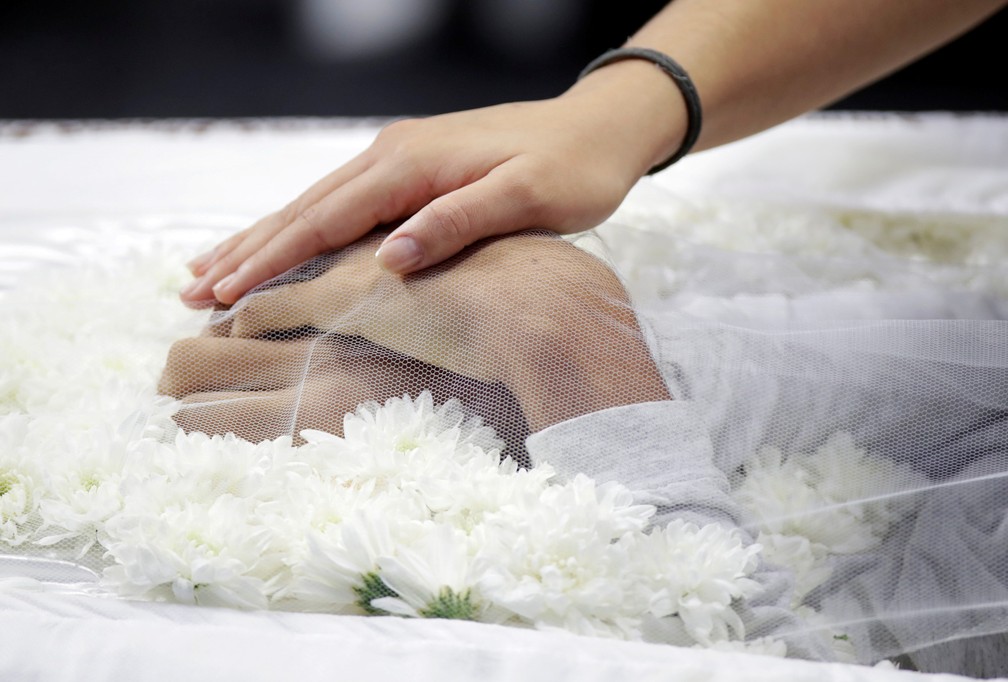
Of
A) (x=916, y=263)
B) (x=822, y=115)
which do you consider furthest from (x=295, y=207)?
(x=822, y=115)

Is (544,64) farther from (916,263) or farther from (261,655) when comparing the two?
(261,655)

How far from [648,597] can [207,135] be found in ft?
3.65

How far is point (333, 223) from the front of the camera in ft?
2.45

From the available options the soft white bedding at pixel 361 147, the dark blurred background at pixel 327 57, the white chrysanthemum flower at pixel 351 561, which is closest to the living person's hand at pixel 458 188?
the soft white bedding at pixel 361 147

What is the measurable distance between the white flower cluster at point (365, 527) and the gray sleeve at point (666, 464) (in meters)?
0.02

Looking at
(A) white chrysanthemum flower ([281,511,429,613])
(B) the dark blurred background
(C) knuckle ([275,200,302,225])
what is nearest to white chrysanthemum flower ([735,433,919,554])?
(A) white chrysanthemum flower ([281,511,429,613])

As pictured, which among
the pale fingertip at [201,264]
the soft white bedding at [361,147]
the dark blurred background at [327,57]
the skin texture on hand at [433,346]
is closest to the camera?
the soft white bedding at [361,147]

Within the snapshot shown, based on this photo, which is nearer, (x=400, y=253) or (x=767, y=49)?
(x=400, y=253)

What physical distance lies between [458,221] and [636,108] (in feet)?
0.79

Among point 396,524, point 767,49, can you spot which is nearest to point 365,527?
point 396,524

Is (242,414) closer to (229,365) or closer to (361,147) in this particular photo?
(229,365)

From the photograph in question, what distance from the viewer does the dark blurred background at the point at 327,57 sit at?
9.39 feet

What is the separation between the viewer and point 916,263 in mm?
954

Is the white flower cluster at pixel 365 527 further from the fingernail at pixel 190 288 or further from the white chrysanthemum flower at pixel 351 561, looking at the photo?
the fingernail at pixel 190 288
